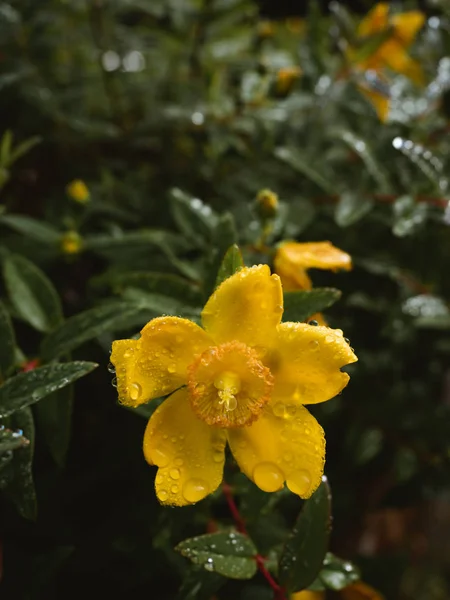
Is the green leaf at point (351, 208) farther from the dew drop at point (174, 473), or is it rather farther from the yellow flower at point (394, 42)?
the dew drop at point (174, 473)

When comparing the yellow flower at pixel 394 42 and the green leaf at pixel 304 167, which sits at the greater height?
the yellow flower at pixel 394 42

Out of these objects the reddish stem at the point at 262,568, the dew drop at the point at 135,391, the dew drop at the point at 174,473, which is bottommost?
the reddish stem at the point at 262,568

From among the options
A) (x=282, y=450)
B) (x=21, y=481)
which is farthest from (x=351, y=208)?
(x=21, y=481)

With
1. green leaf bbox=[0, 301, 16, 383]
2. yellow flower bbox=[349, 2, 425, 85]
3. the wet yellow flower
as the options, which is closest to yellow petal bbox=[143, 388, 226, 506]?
green leaf bbox=[0, 301, 16, 383]

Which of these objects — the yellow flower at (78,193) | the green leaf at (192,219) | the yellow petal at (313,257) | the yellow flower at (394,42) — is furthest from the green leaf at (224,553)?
the yellow flower at (394,42)

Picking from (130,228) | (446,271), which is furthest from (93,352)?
(446,271)

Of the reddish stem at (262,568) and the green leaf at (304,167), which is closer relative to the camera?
the reddish stem at (262,568)
